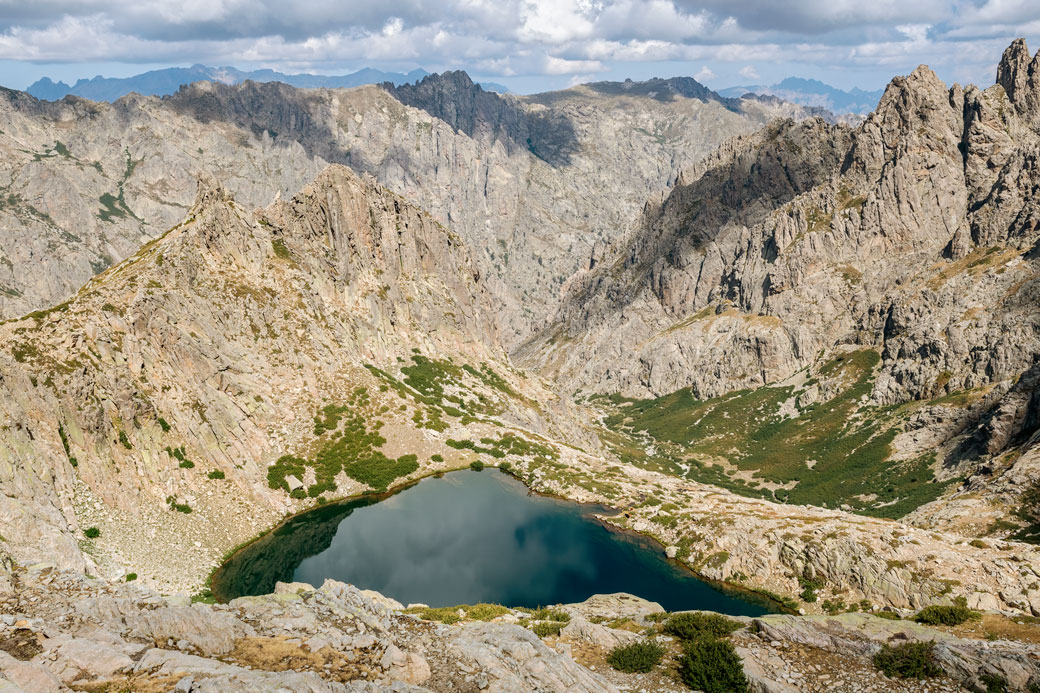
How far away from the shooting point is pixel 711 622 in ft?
137

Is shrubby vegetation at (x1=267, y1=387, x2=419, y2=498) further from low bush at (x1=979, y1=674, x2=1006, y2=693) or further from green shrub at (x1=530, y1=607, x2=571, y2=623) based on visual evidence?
low bush at (x1=979, y1=674, x2=1006, y2=693)

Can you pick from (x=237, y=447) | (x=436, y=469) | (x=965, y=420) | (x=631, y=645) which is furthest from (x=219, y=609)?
(x=965, y=420)

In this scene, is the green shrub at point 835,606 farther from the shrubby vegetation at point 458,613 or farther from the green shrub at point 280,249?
the green shrub at point 280,249

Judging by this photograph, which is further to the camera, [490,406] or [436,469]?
[490,406]

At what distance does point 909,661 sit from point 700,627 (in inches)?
444

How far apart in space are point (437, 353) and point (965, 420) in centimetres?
13202

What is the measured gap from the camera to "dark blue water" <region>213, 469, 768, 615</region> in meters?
68.1

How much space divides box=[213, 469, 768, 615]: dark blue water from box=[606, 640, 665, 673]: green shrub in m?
26.8

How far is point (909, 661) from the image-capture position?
34.8 m

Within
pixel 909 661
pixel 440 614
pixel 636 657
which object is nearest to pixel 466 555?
pixel 440 614

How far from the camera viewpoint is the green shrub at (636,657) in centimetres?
3697

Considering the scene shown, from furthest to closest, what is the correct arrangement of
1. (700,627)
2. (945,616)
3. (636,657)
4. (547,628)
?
(945,616) < (547,628) < (700,627) < (636,657)

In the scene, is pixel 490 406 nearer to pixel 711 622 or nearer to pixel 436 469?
pixel 436 469

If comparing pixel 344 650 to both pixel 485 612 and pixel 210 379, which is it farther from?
→ pixel 210 379
